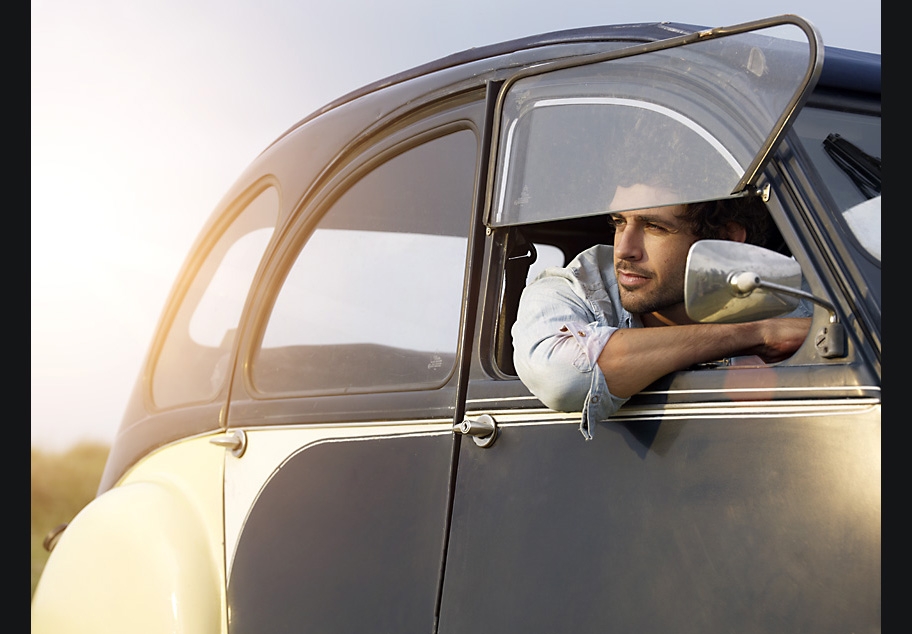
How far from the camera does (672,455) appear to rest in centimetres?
216

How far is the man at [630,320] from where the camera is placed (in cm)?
218

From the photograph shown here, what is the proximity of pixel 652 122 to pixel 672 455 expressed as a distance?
0.74 metres

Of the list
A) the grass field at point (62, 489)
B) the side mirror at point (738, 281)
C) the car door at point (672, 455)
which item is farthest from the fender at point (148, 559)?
the grass field at point (62, 489)

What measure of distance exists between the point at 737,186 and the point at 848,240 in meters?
0.25

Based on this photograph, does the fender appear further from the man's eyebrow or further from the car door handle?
the man's eyebrow

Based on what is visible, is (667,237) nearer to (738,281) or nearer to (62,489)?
(738,281)

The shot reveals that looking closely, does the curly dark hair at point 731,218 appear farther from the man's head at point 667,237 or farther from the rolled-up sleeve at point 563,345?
the rolled-up sleeve at point 563,345

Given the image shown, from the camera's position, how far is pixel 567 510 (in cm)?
231

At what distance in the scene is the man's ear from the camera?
97.9 inches

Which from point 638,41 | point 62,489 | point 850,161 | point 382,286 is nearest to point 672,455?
point 850,161

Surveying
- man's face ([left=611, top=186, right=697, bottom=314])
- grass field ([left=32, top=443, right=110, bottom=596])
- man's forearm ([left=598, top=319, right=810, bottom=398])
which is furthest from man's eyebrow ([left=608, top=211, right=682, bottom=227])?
grass field ([left=32, top=443, right=110, bottom=596])

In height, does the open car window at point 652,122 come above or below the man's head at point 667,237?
above

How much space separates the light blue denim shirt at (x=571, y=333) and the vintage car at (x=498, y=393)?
0.09 m

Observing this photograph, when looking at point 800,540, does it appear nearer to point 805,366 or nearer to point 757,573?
point 757,573
